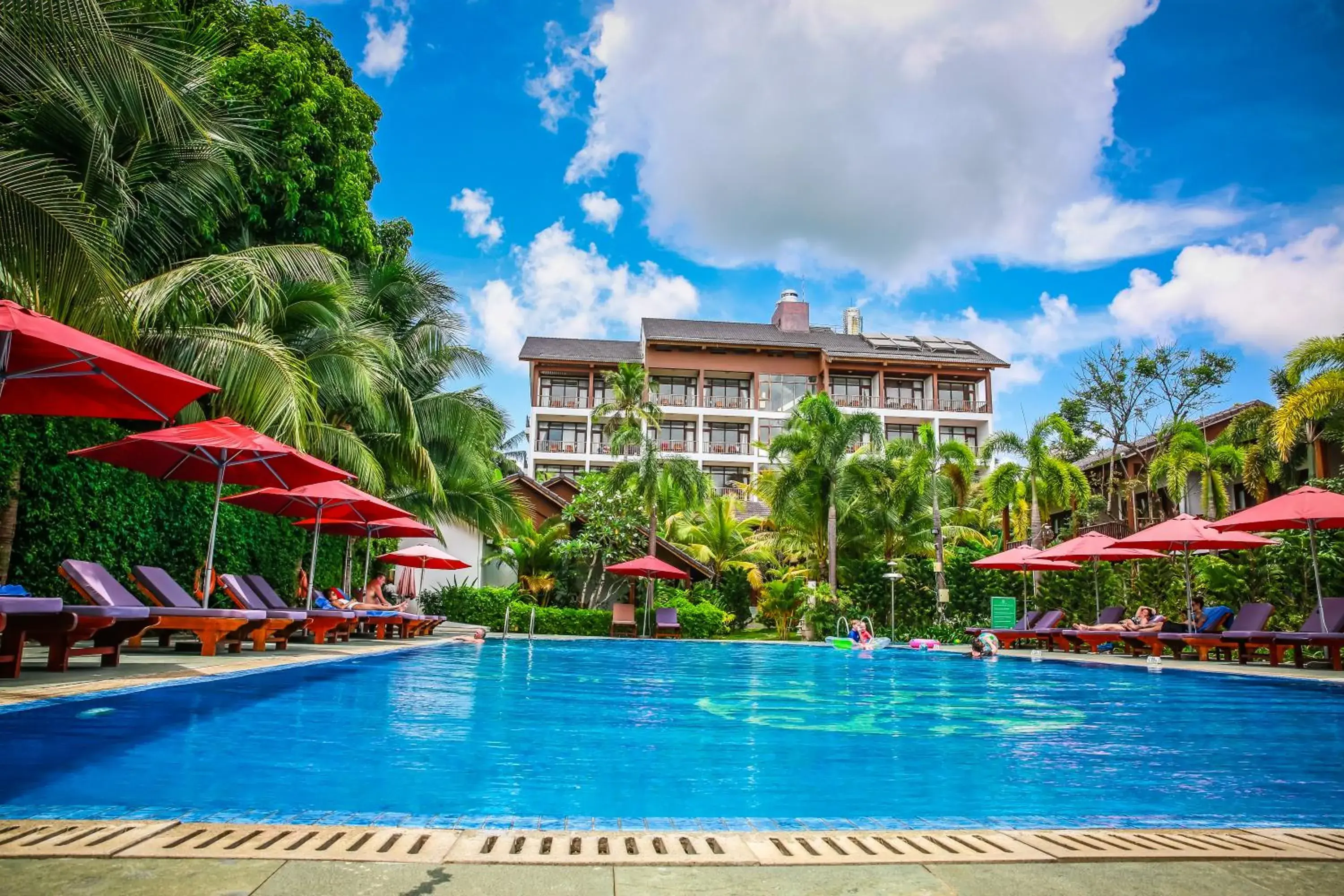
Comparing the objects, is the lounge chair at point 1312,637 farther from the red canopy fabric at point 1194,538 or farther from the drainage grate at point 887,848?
the drainage grate at point 887,848

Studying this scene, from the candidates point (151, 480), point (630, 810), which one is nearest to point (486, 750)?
point (630, 810)

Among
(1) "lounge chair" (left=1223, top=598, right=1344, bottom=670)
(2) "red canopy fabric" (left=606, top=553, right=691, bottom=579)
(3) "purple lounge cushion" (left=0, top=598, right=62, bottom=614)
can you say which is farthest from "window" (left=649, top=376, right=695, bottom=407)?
(3) "purple lounge cushion" (left=0, top=598, right=62, bottom=614)

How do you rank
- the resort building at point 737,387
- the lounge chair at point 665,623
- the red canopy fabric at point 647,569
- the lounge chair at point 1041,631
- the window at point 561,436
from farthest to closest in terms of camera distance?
the resort building at point 737,387
the window at point 561,436
the lounge chair at point 665,623
the red canopy fabric at point 647,569
the lounge chair at point 1041,631

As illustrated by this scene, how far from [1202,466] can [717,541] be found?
15.9 m

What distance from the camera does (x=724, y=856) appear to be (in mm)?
2963

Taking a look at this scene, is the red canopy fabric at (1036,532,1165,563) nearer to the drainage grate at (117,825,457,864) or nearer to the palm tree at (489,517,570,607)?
the palm tree at (489,517,570,607)

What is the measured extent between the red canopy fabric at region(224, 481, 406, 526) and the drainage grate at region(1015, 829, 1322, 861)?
11.7 m

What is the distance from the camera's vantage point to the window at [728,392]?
5600 cm

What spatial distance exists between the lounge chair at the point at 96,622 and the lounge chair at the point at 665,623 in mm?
18875

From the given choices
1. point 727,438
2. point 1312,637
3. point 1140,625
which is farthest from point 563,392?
point 1312,637

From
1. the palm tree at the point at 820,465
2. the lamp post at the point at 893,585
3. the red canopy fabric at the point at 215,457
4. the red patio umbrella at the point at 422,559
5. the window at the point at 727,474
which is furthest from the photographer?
the window at the point at 727,474

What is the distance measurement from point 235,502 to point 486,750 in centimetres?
1003

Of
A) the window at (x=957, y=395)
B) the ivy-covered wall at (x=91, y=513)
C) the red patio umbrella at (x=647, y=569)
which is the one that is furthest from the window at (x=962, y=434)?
the ivy-covered wall at (x=91, y=513)

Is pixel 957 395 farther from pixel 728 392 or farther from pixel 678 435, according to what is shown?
pixel 678 435
